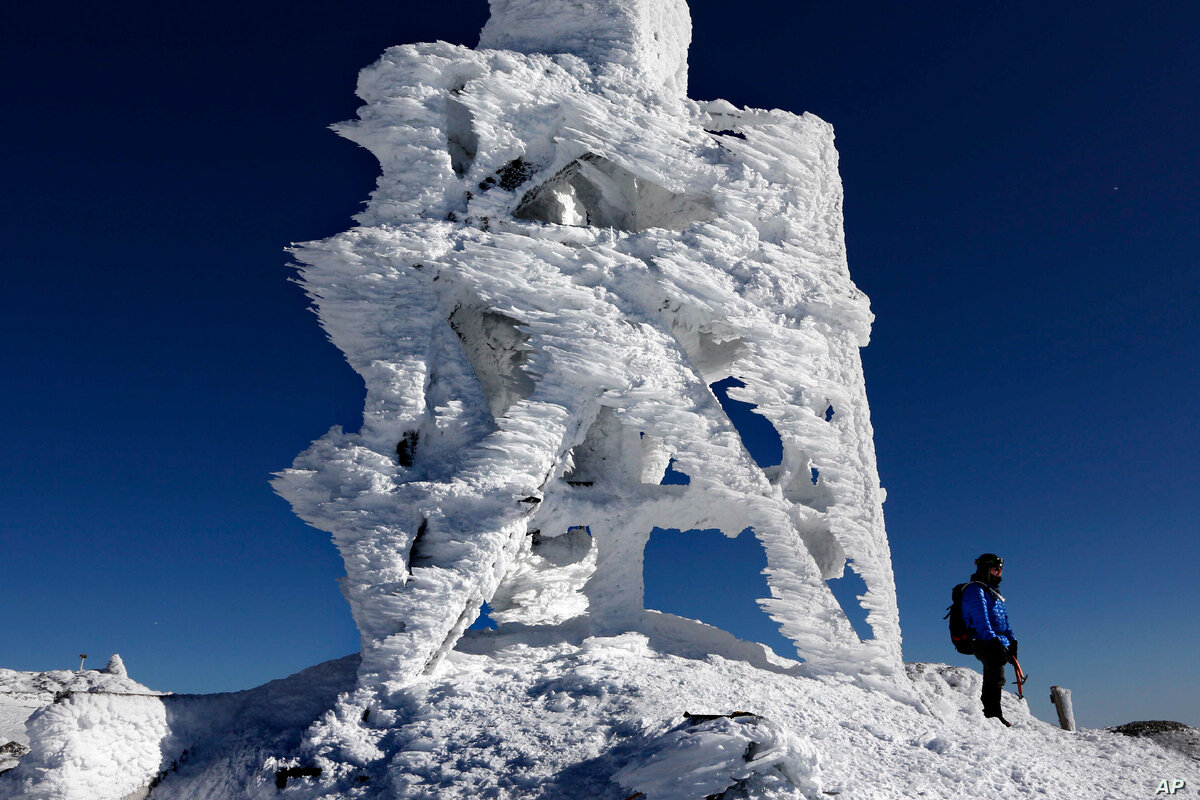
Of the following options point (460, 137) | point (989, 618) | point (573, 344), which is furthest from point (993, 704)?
point (460, 137)

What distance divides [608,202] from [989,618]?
7.52 m

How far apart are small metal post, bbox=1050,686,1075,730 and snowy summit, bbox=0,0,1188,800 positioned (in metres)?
1.07

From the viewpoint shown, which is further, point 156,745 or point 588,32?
point 588,32

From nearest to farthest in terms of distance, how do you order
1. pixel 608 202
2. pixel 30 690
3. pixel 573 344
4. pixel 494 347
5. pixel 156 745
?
pixel 156 745 → pixel 573 344 → pixel 494 347 → pixel 608 202 → pixel 30 690

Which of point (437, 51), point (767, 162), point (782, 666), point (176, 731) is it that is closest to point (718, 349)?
point (767, 162)

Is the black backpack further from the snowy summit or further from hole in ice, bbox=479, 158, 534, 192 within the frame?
hole in ice, bbox=479, 158, 534, 192

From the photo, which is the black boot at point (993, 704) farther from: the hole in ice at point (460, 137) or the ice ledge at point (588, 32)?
the hole in ice at point (460, 137)

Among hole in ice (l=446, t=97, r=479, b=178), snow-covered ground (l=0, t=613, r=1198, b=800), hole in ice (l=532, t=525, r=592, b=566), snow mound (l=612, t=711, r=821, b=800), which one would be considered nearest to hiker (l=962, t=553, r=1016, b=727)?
snow-covered ground (l=0, t=613, r=1198, b=800)

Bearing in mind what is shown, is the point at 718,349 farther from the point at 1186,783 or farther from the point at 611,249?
the point at 1186,783

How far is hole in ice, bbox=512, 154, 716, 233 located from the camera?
11352 mm

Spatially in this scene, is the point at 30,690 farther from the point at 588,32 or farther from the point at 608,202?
the point at 588,32

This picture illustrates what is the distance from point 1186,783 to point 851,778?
4.55 meters

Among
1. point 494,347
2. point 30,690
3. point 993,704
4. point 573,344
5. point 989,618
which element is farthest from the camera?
point 30,690

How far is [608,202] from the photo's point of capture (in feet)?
38.8
